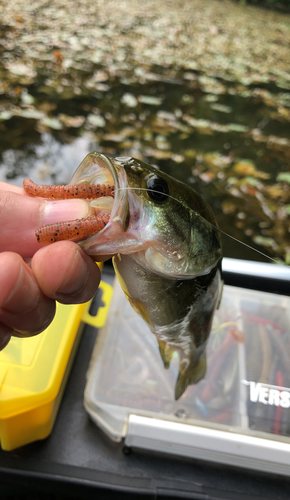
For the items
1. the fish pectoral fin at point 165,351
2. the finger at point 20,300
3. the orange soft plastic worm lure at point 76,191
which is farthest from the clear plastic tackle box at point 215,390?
the orange soft plastic worm lure at point 76,191

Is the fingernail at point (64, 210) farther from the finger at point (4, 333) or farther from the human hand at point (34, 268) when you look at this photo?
the finger at point (4, 333)


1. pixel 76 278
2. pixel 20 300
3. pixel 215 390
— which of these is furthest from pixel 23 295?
pixel 215 390

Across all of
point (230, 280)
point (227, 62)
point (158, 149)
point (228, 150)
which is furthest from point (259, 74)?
point (230, 280)

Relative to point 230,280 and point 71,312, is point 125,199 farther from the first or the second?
point 230,280

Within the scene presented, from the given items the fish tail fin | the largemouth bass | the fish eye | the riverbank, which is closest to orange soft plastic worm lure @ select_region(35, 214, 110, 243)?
the largemouth bass

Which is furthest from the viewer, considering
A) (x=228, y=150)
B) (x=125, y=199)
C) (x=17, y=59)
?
(x=17, y=59)
